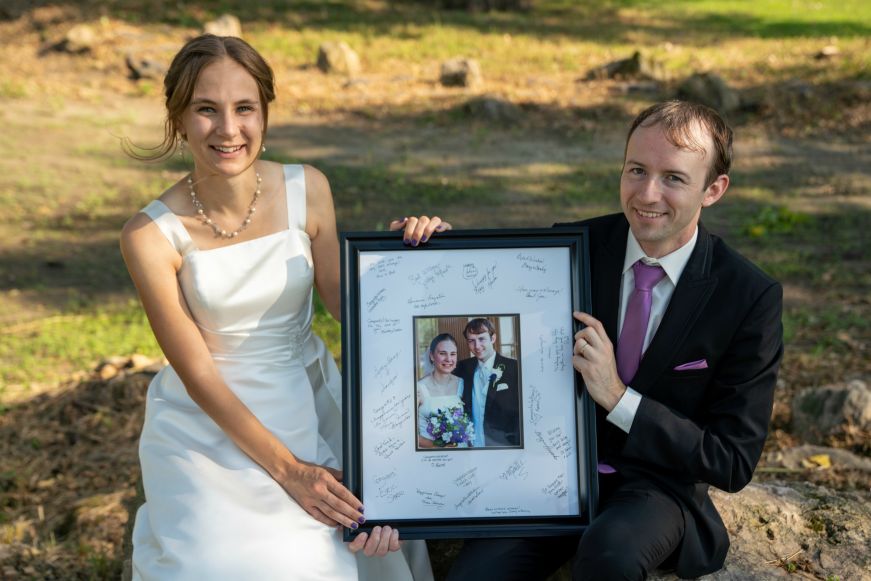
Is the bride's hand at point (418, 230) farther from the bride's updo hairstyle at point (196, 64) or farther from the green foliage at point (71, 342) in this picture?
the green foliage at point (71, 342)

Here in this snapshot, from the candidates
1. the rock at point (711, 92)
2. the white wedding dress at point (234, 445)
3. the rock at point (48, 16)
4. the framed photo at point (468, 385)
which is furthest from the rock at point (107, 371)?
the rock at point (48, 16)

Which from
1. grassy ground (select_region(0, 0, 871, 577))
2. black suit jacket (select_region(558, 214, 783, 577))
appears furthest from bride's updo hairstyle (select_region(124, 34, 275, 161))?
grassy ground (select_region(0, 0, 871, 577))

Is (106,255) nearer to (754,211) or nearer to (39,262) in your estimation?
(39,262)

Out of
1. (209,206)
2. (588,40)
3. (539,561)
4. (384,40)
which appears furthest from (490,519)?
(588,40)

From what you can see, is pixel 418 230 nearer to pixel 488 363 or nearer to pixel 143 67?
pixel 488 363

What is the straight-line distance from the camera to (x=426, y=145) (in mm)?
12133

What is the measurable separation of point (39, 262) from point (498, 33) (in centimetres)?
1159

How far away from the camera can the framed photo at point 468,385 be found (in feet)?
10.4

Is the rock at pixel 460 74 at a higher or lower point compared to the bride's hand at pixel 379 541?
higher

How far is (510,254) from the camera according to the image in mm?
3289

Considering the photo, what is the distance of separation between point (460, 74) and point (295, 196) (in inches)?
431

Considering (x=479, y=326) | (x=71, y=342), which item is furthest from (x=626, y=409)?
(x=71, y=342)

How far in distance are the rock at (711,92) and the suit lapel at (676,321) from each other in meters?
10.4

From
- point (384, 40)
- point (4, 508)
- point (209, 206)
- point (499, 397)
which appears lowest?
point (4, 508)
